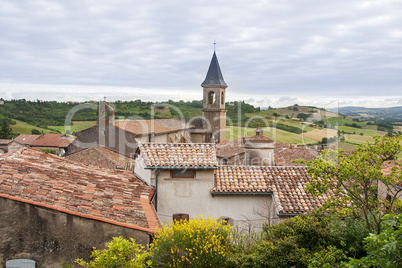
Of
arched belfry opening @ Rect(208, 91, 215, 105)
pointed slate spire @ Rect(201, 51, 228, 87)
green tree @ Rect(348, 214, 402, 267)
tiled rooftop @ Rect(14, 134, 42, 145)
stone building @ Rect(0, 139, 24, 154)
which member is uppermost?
pointed slate spire @ Rect(201, 51, 228, 87)

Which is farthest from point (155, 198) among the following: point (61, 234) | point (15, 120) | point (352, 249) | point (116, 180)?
point (15, 120)

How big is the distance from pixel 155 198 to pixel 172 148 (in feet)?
7.04

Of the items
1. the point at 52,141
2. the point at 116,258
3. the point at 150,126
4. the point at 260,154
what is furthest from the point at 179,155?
the point at 52,141

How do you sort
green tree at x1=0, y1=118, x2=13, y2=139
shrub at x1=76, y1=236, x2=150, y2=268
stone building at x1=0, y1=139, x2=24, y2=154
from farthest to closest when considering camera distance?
green tree at x1=0, y1=118, x2=13, y2=139 → stone building at x1=0, y1=139, x2=24, y2=154 → shrub at x1=76, y1=236, x2=150, y2=268

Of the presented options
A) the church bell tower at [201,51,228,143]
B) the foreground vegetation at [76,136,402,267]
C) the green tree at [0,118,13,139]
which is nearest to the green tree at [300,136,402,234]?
the foreground vegetation at [76,136,402,267]

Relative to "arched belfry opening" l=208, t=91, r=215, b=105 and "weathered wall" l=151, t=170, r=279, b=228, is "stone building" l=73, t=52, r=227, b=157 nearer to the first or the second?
"arched belfry opening" l=208, t=91, r=215, b=105

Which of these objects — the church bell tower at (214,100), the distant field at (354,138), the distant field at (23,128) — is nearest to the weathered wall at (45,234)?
the distant field at (354,138)

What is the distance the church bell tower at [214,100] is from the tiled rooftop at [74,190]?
1406 inches

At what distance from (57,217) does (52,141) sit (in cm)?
6063

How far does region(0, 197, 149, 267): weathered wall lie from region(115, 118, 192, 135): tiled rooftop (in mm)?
22659

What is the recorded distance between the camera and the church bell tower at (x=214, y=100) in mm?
46406

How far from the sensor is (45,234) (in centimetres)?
721

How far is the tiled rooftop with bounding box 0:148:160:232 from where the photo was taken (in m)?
7.64

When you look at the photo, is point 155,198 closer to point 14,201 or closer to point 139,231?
point 139,231
